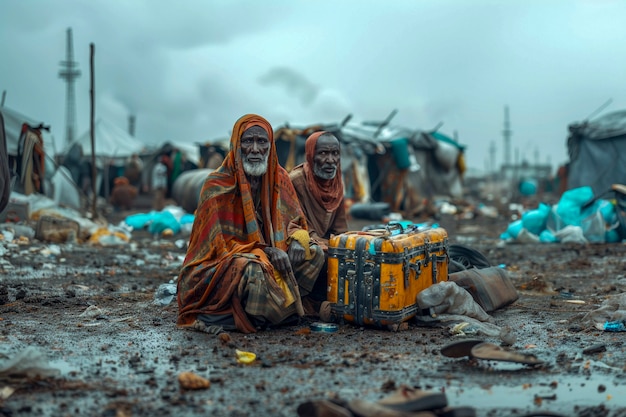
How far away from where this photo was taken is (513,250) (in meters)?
10.8

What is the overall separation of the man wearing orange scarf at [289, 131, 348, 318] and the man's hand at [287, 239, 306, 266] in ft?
1.93

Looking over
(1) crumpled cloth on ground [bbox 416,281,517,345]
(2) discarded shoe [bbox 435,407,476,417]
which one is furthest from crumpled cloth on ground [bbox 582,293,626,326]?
(2) discarded shoe [bbox 435,407,476,417]

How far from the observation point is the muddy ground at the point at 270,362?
3219 mm

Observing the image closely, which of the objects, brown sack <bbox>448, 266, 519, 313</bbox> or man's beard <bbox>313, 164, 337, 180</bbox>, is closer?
brown sack <bbox>448, 266, 519, 313</bbox>

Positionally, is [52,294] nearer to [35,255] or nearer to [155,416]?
[35,255]

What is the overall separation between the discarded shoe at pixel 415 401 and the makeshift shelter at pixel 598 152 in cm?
1317

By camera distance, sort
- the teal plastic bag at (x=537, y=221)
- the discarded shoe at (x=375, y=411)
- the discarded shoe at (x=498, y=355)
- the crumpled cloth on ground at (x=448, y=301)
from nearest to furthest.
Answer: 1. the discarded shoe at (x=375, y=411)
2. the discarded shoe at (x=498, y=355)
3. the crumpled cloth on ground at (x=448, y=301)
4. the teal plastic bag at (x=537, y=221)

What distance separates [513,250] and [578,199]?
190cm

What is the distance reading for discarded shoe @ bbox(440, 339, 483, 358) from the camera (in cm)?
387

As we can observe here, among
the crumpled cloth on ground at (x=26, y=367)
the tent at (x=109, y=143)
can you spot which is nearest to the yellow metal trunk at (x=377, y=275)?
the crumpled cloth on ground at (x=26, y=367)

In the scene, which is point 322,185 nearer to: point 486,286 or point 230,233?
point 230,233

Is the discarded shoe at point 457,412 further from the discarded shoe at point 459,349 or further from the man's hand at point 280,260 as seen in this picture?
the man's hand at point 280,260

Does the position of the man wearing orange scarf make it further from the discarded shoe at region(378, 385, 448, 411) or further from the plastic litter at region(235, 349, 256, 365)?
the discarded shoe at region(378, 385, 448, 411)

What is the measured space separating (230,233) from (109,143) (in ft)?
83.1
